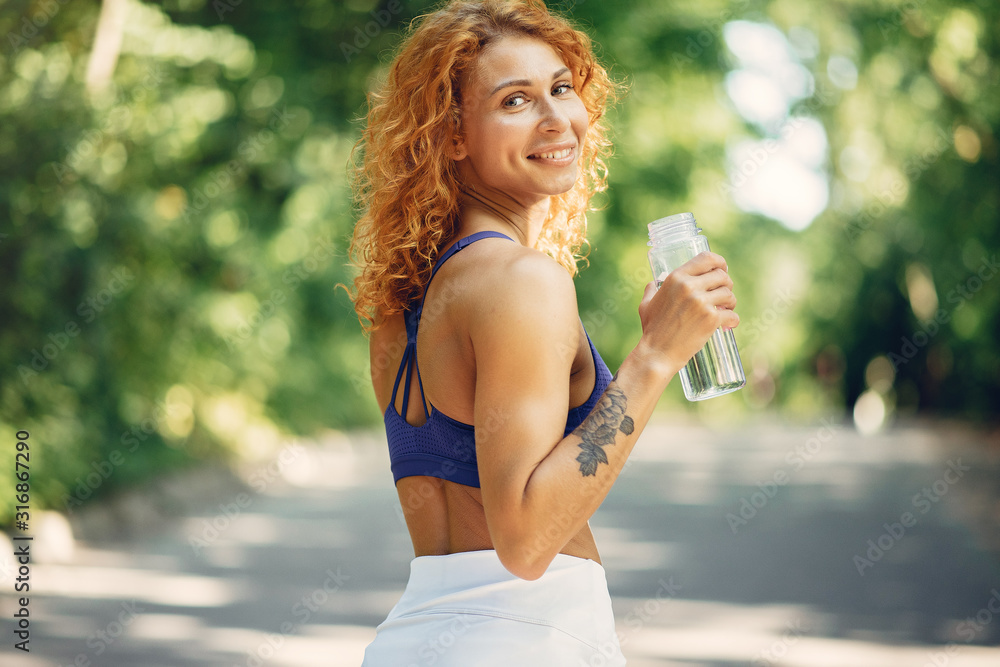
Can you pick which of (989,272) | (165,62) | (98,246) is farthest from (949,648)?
(165,62)

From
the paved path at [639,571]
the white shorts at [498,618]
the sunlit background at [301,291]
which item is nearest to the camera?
the white shorts at [498,618]

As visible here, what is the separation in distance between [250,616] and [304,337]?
20.0ft

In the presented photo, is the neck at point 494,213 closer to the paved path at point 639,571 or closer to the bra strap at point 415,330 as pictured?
the bra strap at point 415,330

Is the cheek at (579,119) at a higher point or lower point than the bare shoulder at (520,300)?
higher

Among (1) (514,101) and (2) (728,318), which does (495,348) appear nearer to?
(2) (728,318)

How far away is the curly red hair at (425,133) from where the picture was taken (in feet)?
5.55

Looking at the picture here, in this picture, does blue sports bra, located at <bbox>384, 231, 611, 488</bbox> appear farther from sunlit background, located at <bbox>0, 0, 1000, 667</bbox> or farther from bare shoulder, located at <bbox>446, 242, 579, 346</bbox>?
sunlit background, located at <bbox>0, 0, 1000, 667</bbox>

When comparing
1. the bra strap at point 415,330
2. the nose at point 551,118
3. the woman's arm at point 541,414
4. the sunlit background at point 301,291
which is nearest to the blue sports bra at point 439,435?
the bra strap at point 415,330

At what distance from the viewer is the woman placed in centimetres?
136

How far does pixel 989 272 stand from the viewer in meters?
10.0

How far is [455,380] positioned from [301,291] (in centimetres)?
992

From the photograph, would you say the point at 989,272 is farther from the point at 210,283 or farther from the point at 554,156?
the point at 554,156

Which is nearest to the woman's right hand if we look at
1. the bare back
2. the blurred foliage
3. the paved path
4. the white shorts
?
the bare back

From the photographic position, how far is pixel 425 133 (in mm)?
1695
